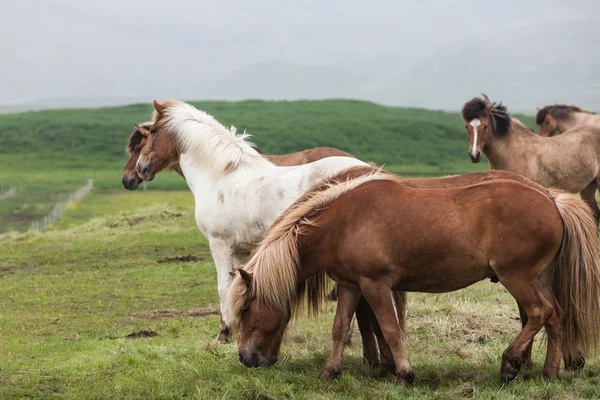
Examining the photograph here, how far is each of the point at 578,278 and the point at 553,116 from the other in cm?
1123

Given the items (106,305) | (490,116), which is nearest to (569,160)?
(490,116)

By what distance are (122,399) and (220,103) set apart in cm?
8832

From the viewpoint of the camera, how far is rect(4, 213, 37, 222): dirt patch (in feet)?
96.5

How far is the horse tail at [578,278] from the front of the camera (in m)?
5.91

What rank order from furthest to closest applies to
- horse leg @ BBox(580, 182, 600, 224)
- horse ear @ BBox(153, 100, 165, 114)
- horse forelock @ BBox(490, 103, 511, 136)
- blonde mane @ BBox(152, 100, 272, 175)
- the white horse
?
horse leg @ BBox(580, 182, 600, 224)
horse forelock @ BBox(490, 103, 511, 136)
horse ear @ BBox(153, 100, 165, 114)
blonde mane @ BBox(152, 100, 272, 175)
the white horse

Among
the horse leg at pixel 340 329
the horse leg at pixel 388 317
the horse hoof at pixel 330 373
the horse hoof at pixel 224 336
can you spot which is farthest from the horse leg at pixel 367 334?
the horse hoof at pixel 224 336

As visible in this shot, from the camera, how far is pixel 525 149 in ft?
41.7

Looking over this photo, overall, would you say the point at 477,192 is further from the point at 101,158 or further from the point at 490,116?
the point at 101,158

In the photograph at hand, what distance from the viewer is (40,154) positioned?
60.9 m

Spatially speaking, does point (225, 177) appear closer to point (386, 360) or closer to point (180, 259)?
point (386, 360)

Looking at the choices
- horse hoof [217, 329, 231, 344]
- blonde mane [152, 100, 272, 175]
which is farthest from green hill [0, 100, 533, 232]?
horse hoof [217, 329, 231, 344]

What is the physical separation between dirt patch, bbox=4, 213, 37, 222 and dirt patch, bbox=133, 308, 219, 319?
20.8 metres

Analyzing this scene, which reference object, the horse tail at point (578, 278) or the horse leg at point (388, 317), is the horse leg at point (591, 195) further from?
the horse leg at point (388, 317)

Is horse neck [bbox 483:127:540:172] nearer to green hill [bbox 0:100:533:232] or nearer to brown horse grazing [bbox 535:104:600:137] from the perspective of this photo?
brown horse grazing [bbox 535:104:600:137]
